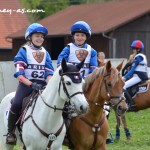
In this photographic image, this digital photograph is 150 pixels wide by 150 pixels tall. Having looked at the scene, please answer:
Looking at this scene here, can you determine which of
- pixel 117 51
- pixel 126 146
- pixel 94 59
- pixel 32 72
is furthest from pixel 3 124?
pixel 117 51

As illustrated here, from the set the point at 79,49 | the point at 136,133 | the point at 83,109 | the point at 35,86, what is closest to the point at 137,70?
the point at 136,133

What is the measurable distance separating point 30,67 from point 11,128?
0.96 meters

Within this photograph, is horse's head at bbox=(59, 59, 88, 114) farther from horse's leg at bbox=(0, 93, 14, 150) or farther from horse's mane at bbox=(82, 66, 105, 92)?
horse's leg at bbox=(0, 93, 14, 150)

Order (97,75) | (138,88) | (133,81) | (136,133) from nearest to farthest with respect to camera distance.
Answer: (97,75) < (136,133) < (138,88) < (133,81)

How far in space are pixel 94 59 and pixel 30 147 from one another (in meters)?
1.90

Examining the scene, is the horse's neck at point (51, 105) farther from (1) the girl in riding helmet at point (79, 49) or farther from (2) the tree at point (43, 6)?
(2) the tree at point (43, 6)

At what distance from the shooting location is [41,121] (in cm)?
884

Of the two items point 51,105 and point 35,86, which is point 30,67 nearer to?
point 35,86

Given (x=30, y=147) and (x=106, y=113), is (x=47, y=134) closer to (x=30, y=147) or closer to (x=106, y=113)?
(x=30, y=147)

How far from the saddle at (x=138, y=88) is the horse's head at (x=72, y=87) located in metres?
7.77

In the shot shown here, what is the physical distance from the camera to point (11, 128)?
9.60m

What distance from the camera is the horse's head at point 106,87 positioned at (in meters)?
9.44

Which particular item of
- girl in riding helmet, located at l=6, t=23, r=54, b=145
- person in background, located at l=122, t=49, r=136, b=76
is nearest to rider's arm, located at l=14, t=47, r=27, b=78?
girl in riding helmet, located at l=6, t=23, r=54, b=145

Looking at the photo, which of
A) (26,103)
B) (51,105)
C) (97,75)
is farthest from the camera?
(97,75)
